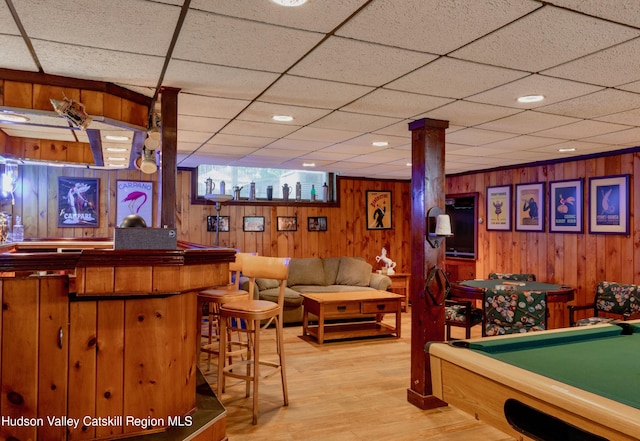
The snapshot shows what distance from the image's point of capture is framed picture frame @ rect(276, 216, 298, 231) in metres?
7.89

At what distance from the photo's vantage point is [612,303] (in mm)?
5113

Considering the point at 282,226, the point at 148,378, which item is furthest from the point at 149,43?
the point at 282,226

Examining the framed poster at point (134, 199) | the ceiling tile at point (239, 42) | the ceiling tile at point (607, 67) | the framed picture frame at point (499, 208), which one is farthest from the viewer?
the framed picture frame at point (499, 208)

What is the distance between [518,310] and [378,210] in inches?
169

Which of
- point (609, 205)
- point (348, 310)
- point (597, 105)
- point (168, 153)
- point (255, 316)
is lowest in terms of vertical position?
point (348, 310)

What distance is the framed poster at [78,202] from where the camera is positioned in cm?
643

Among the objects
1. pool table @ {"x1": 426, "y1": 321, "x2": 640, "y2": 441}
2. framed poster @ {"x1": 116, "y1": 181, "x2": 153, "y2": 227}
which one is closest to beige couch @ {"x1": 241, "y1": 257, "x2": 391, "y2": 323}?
framed poster @ {"x1": 116, "y1": 181, "x2": 153, "y2": 227}

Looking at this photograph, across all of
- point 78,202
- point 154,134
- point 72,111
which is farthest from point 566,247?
point 78,202

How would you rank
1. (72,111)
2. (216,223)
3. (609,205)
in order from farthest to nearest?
1. (216,223)
2. (609,205)
3. (72,111)

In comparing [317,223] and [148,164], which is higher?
[148,164]

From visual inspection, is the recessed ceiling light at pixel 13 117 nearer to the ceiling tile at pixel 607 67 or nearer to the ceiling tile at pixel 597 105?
the ceiling tile at pixel 607 67

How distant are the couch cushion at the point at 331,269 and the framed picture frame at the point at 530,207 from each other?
2.85 metres

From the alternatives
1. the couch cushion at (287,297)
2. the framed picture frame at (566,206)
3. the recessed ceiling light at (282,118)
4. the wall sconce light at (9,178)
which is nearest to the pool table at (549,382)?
the recessed ceiling light at (282,118)

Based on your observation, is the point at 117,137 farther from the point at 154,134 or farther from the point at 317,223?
the point at 317,223
